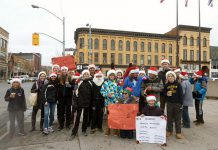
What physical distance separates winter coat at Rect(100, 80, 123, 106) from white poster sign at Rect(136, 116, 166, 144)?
3.30ft

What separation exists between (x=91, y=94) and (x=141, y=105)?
56.5 inches

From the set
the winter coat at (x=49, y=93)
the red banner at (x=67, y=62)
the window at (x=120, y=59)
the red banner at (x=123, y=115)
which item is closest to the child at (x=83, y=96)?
the red banner at (x=123, y=115)

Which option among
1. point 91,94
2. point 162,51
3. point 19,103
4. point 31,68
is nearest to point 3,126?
point 19,103

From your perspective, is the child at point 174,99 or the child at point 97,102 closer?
the child at point 174,99

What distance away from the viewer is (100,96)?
23.2 feet

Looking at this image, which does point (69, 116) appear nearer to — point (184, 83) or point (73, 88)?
point (73, 88)

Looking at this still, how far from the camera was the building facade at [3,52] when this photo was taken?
63.2m

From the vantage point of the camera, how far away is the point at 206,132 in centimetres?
732

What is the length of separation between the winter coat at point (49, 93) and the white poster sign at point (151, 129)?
2518 millimetres

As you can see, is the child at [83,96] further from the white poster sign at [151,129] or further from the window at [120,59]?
the window at [120,59]

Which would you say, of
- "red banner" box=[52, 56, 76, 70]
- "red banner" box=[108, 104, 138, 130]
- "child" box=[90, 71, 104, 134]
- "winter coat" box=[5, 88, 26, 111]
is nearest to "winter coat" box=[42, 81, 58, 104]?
"winter coat" box=[5, 88, 26, 111]

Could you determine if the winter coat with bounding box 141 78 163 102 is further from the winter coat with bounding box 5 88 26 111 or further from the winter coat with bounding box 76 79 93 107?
the winter coat with bounding box 5 88 26 111

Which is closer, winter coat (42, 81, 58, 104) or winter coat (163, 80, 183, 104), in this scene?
winter coat (163, 80, 183, 104)

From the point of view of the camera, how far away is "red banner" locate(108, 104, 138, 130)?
6.50m
